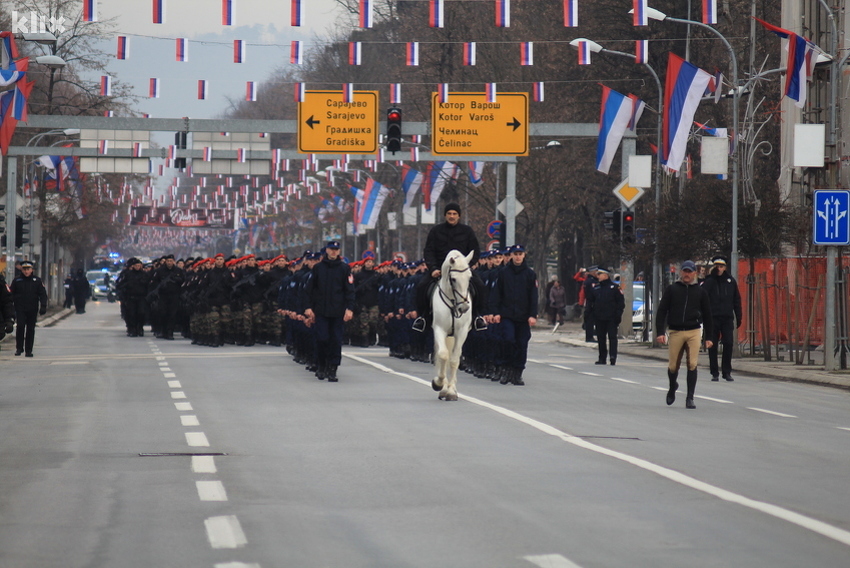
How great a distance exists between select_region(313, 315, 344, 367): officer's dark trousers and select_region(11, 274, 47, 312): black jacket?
9.44 metres

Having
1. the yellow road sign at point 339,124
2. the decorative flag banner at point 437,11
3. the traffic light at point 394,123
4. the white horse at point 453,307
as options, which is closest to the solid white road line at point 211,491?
the white horse at point 453,307

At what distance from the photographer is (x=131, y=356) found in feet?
93.6

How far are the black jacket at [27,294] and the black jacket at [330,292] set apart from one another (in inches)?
368

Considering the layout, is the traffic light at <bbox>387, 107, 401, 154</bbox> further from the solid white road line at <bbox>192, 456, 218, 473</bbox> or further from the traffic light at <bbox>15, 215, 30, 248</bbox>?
the solid white road line at <bbox>192, 456, 218, 473</bbox>

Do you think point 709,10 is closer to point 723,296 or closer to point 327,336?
point 723,296

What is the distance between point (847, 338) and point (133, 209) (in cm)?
12371

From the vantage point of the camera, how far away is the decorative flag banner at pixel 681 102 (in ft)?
98.8

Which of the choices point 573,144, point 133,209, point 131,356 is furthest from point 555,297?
point 133,209

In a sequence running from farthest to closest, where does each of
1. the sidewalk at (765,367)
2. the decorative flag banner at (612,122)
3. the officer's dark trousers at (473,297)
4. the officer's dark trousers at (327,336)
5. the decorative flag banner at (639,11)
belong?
the decorative flag banner at (612,122) < the decorative flag banner at (639,11) < the sidewalk at (765,367) < the officer's dark trousers at (327,336) < the officer's dark trousers at (473,297)

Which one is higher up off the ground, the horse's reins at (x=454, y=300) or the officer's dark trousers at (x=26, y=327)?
the horse's reins at (x=454, y=300)

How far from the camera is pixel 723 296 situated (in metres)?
23.3

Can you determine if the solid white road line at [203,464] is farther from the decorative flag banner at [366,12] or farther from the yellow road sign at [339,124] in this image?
the yellow road sign at [339,124]

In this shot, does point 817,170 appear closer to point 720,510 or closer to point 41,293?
point 41,293

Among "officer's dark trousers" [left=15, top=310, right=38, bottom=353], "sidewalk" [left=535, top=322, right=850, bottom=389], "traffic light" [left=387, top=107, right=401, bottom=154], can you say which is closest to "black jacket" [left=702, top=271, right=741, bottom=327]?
"sidewalk" [left=535, top=322, right=850, bottom=389]
